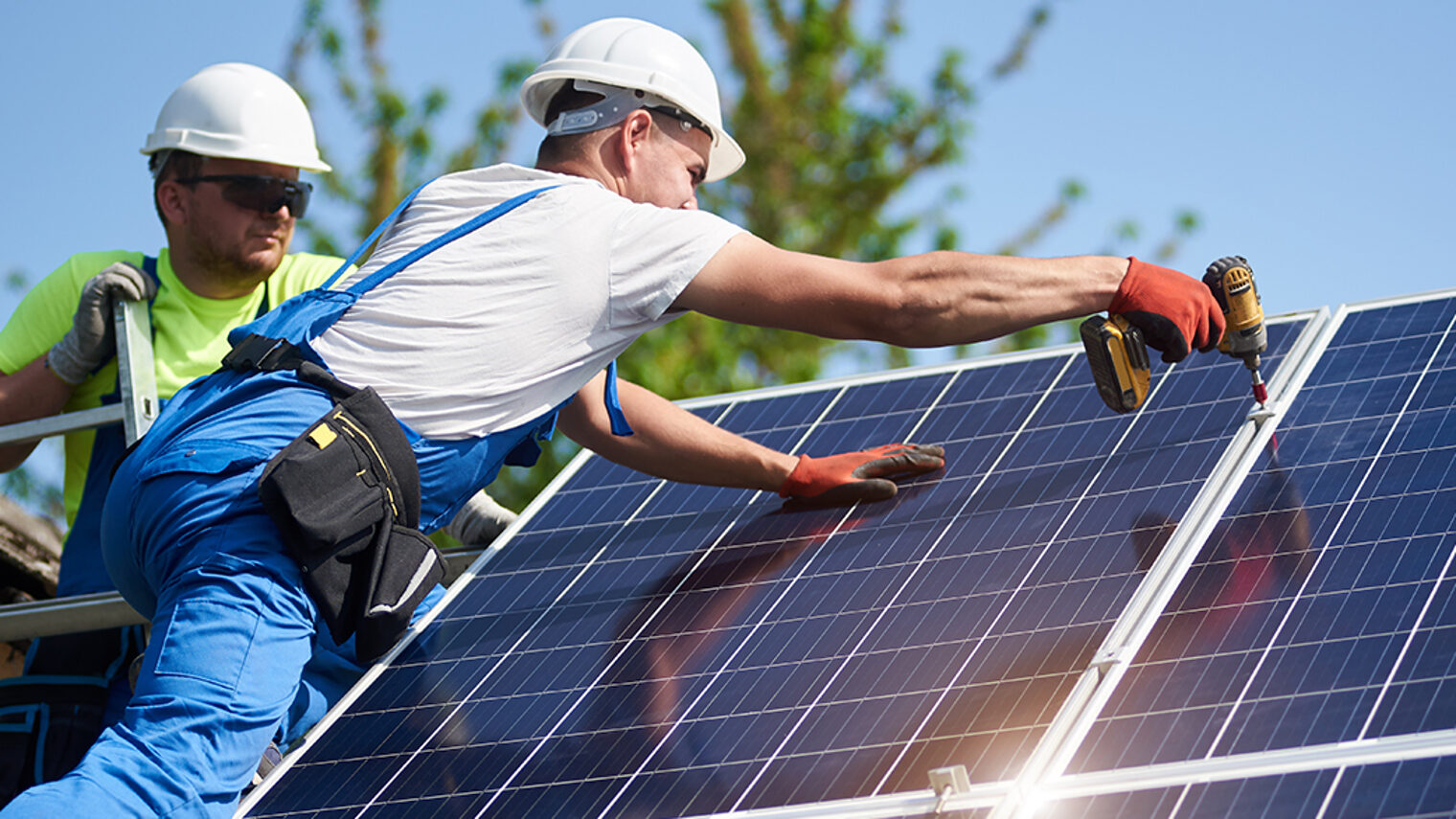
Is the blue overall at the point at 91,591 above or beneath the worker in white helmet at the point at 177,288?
beneath

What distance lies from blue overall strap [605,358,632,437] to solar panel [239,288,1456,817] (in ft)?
1.11

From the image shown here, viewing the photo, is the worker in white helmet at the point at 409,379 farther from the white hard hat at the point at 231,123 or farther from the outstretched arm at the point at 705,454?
the white hard hat at the point at 231,123

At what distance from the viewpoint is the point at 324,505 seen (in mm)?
3967

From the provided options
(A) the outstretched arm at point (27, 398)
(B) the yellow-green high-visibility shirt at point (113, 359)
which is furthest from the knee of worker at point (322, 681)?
(A) the outstretched arm at point (27, 398)

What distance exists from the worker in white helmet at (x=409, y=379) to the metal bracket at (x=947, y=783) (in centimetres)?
152

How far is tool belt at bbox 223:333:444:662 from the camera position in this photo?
3947 millimetres

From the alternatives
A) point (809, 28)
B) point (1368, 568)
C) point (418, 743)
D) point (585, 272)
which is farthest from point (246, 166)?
point (809, 28)

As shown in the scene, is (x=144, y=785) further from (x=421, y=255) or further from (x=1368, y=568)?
(x=1368, y=568)

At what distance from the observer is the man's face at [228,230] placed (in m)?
6.15

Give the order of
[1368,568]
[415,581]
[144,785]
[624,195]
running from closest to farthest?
1. [144,785]
2. [1368,568]
3. [415,581]
4. [624,195]

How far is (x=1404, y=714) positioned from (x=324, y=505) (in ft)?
8.56

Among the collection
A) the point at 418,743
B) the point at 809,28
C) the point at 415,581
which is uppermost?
the point at 809,28

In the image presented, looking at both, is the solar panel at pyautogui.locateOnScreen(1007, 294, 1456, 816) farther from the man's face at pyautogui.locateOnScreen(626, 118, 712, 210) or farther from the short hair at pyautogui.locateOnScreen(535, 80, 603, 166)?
the short hair at pyautogui.locateOnScreen(535, 80, 603, 166)

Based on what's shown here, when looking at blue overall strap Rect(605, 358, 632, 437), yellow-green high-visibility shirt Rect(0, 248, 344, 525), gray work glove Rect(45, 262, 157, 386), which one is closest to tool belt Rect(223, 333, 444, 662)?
blue overall strap Rect(605, 358, 632, 437)
